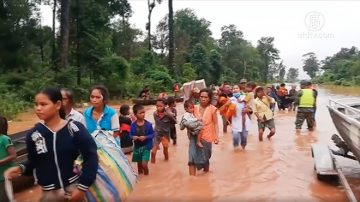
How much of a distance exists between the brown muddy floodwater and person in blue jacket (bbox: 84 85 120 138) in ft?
5.46

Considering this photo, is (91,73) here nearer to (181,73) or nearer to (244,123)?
(181,73)

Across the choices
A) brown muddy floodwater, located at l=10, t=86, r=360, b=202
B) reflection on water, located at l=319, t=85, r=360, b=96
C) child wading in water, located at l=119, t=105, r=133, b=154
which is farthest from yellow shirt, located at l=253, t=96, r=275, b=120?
reflection on water, located at l=319, t=85, r=360, b=96

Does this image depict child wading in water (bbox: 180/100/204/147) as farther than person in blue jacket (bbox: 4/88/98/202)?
Yes

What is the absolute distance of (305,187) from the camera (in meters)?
6.41

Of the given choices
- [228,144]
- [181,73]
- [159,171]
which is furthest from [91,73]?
[159,171]

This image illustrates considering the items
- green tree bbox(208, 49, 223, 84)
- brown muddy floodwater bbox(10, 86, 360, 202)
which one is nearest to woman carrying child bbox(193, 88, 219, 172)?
brown muddy floodwater bbox(10, 86, 360, 202)

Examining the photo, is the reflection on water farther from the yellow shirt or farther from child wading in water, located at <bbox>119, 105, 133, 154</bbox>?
child wading in water, located at <bbox>119, 105, 133, 154</bbox>

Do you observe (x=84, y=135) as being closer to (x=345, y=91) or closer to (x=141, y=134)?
(x=141, y=134)

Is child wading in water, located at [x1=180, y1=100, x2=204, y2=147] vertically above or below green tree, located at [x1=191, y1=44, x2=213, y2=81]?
below

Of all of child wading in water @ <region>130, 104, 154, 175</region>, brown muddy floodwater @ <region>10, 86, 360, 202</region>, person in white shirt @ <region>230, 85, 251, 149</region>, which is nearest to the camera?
brown muddy floodwater @ <region>10, 86, 360, 202</region>

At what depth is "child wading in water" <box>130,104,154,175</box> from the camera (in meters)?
6.75

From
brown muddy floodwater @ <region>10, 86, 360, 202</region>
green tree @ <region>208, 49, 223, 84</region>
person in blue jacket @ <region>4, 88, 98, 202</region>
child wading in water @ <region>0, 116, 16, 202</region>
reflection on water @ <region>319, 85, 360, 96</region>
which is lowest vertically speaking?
brown muddy floodwater @ <region>10, 86, 360, 202</region>

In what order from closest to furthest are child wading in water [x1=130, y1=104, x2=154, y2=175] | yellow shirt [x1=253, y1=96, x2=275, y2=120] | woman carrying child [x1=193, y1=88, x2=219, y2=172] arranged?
child wading in water [x1=130, y1=104, x2=154, y2=175] → woman carrying child [x1=193, y1=88, x2=219, y2=172] → yellow shirt [x1=253, y1=96, x2=275, y2=120]

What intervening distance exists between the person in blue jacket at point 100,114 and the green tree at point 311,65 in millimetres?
135622
